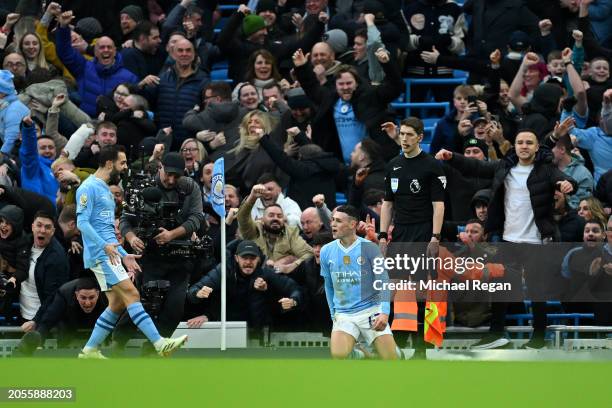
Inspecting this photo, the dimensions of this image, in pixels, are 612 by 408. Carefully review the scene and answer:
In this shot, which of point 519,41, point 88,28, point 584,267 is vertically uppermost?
point 88,28

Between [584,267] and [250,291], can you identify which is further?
[250,291]

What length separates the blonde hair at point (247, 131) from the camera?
18.8 metres

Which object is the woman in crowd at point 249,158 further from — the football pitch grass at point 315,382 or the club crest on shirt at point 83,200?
the football pitch grass at point 315,382

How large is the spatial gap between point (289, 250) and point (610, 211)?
3310 mm

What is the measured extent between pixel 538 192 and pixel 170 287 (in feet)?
11.9

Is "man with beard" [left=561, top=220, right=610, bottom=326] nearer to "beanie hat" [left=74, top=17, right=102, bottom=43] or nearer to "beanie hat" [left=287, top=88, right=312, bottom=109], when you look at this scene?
"beanie hat" [left=287, top=88, right=312, bottom=109]

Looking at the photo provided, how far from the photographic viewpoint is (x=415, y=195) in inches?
619

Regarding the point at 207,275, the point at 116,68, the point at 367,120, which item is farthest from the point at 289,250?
the point at 116,68

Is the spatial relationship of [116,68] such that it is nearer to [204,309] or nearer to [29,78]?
[29,78]

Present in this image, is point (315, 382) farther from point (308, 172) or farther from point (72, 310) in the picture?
point (308, 172)

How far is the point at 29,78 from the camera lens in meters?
19.7

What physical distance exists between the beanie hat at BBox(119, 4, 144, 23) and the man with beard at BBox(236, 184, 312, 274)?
15.4 ft

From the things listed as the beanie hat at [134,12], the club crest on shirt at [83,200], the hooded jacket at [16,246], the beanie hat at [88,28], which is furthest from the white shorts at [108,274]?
the beanie hat at [88,28]

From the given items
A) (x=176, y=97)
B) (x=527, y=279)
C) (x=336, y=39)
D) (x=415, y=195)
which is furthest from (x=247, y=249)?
(x=336, y=39)
